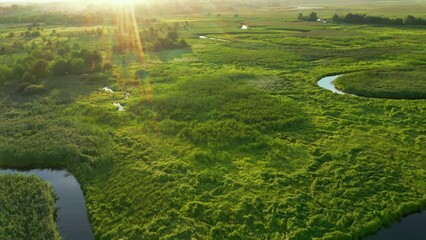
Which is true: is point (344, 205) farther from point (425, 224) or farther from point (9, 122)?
point (9, 122)

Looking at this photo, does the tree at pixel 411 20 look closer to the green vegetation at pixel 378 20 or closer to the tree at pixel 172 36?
the green vegetation at pixel 378 20

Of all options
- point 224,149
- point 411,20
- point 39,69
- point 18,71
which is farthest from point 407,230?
point 411,20

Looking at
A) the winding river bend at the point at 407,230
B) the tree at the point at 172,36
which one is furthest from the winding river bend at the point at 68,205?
the tree at the point at 172,36

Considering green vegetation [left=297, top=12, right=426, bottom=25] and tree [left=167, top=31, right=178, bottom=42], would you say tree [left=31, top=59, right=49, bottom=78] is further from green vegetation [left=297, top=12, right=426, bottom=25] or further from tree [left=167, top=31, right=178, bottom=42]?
green vegetation [left=297, top=12, right=426, bottom=25]

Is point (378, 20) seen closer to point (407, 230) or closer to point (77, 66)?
point (77, 66)

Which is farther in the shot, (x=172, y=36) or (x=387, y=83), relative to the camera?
(x=172, y=36)

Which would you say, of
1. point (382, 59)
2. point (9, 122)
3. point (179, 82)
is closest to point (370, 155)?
point (179, 82)
